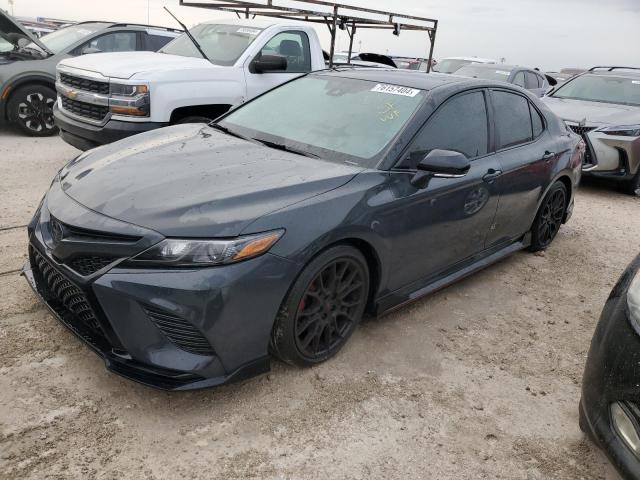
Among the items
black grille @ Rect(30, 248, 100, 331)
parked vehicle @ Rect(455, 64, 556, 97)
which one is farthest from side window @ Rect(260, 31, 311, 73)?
parked vehicle @ Rect(455, 64, 556, 97)

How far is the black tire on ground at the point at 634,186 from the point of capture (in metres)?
7.71

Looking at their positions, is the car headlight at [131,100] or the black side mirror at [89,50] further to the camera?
the black side mirror at [89,50]

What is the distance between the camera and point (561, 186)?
4.88 metres

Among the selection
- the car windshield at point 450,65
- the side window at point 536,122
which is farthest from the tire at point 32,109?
the car windshield at point 450,65

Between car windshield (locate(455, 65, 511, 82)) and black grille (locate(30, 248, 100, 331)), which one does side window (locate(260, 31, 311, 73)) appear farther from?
car windshield (locate(455, 65, 511, 82))

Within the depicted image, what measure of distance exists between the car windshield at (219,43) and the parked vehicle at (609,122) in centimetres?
456

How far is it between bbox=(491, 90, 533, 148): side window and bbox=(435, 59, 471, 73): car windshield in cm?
868

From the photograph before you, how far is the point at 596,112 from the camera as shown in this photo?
7.87 metres

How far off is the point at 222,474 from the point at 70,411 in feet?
2.62

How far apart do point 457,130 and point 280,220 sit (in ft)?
5.44

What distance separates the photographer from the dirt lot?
7.55ft

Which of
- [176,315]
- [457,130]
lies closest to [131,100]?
[457,130]

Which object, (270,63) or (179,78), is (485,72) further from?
(179,78)

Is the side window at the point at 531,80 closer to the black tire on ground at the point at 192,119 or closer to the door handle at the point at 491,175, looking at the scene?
the black tire on ground at the point at 192,119
